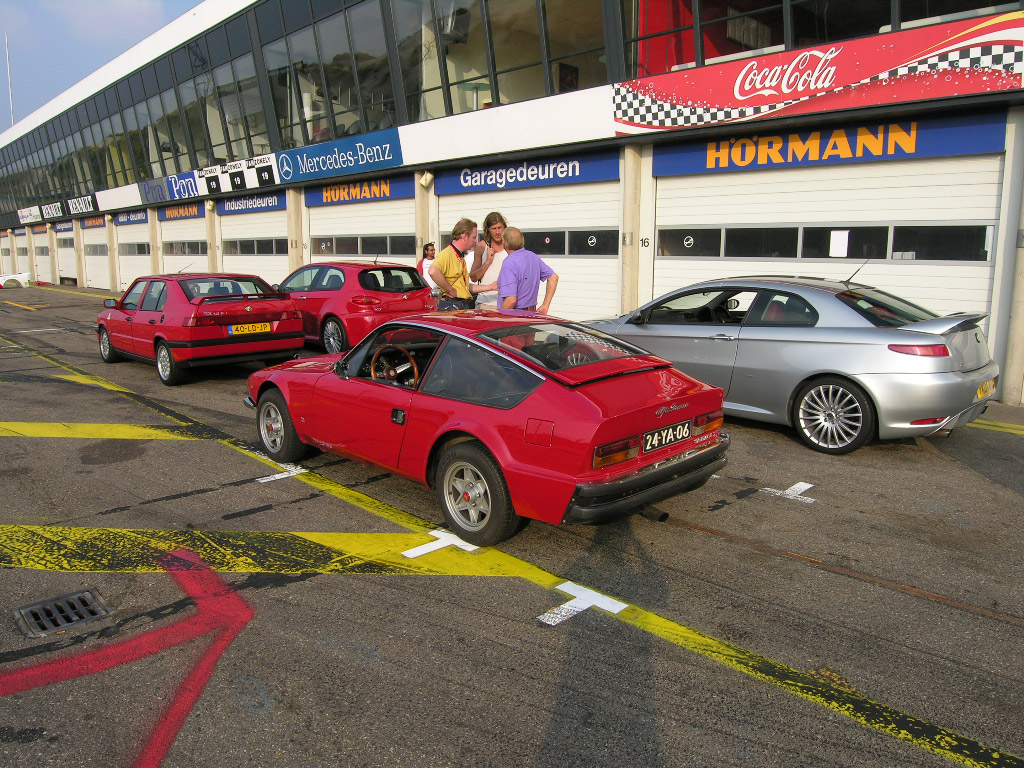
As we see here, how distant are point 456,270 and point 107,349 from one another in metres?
7.09

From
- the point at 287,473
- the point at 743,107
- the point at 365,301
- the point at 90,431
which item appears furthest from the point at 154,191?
the point at 287,473

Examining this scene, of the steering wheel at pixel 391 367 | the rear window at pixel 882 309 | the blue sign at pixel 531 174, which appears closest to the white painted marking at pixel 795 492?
the rear window at pixel 882 309

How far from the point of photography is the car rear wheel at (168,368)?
9.55 metres

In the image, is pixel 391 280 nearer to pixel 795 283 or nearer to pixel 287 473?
pixel 287 473

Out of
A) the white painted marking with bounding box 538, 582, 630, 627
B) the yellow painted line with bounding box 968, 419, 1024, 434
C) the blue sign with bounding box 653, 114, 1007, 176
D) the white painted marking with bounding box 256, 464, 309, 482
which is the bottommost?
the yellow painted line with bounding box 968, 419, 1024, 434

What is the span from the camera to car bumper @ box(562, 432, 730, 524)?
3818 millimetres

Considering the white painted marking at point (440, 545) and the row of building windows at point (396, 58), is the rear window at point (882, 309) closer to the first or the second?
the white painted marking at point (440, 545)

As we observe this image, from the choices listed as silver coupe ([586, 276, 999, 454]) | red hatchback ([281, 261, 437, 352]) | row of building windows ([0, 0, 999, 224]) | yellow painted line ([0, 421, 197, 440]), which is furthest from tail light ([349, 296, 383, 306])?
row of building windows ([0, 0, 999, 224])

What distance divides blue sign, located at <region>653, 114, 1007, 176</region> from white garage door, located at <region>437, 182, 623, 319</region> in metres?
1.45

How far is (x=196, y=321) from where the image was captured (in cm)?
930

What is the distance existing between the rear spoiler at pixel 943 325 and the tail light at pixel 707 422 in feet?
7.69

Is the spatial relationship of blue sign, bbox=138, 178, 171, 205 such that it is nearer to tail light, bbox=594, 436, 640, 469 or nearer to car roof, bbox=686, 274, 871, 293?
car roof, bbox=686, 274, 871, 293

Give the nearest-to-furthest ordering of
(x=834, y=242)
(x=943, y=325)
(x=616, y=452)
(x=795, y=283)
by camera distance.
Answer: (x=616, y=452) → (x=943, y=325) → (x=795, y=283) → (x=834, y=242)

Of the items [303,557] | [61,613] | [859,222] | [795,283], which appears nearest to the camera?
[61,613]
